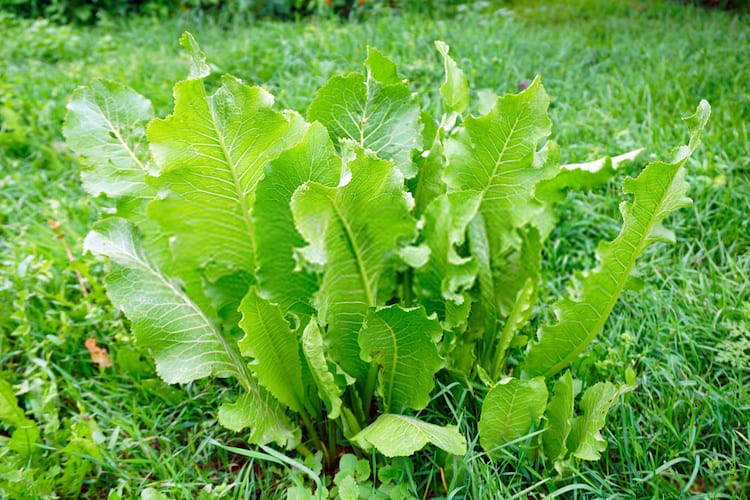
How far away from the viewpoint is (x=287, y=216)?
1.31 m

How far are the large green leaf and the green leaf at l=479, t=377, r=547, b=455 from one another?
0.47 meters

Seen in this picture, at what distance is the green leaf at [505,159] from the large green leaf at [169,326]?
0.69 meters

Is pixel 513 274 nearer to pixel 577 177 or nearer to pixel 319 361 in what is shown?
pixel 577 177

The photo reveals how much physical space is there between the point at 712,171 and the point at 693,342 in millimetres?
984

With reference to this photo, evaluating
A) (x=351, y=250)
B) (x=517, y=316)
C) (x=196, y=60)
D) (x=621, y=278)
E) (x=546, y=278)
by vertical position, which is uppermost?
(x=196, y=60)

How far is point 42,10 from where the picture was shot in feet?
20.9

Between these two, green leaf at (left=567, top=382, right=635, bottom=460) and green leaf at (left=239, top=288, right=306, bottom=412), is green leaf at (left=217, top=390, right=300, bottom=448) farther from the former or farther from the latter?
green leaf at (left=567, top=382, right=635, bottom=460)

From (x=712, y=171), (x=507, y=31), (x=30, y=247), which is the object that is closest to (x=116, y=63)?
(x=30, y=247)

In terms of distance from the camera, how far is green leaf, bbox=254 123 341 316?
4.01 ft

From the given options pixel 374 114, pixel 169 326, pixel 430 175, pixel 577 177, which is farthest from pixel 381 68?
pixel 169 326

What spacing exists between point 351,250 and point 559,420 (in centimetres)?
61

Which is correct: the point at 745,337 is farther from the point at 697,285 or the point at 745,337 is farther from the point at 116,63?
the point at 116,63

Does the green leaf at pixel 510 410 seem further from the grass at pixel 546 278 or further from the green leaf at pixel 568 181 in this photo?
the green leaf at pixel 568 181

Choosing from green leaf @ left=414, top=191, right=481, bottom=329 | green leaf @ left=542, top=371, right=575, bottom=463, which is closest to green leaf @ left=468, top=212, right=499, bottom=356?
green leaf @ left=414, top=191, right=481, bottom=329
